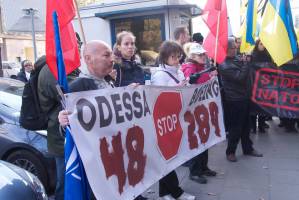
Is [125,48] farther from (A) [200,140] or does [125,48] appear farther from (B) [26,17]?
(B) [26,17]

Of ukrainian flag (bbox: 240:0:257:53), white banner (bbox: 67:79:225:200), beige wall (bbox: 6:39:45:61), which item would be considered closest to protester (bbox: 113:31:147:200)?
white banner (bbox: 67:79:225:200)

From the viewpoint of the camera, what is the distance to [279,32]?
5367 millimetres

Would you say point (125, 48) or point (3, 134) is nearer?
point (125, 48)

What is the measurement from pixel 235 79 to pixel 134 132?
2920 mm

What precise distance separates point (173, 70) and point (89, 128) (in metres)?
1.81

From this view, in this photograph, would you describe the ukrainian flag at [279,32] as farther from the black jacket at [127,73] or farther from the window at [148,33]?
the window at [148,33]

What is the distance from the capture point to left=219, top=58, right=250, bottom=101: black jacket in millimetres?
5809

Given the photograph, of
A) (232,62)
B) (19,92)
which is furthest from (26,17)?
(232,62)

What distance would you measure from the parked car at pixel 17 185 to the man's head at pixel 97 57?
42.4 inches

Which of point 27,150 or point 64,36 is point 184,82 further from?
point 27,150

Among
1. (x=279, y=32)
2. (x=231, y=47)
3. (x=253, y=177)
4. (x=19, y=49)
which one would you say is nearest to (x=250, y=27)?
(x=231, y=47)

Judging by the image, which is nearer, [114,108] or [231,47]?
[114,108]

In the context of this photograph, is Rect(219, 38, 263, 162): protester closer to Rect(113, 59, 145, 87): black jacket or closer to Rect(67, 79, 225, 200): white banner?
Rect(67, 79, 225, 200): white banner

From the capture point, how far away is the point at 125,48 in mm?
4285
